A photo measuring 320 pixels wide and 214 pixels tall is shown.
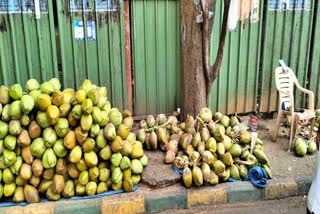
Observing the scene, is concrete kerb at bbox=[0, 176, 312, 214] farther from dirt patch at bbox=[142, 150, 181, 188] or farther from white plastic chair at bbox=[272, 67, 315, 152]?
white plastic chair at bbox=[272, 67, 315, 152]

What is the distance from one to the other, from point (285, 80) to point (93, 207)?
314 centimetres

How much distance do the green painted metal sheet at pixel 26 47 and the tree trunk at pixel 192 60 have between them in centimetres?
166

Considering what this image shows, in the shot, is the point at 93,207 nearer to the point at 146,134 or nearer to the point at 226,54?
the point at 146,134

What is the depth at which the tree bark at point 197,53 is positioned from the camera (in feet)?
13.8

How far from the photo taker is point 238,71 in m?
5.56

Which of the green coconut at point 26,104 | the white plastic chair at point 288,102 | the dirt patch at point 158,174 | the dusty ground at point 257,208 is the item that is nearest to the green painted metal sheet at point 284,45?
the white plastic chair at point 288,102

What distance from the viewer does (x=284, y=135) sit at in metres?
5.33

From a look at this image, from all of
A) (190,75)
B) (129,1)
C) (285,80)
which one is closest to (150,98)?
(190,75)

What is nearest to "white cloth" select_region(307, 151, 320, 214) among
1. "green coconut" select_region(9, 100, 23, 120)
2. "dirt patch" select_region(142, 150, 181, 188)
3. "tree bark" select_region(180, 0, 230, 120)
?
"dirt patch" select_region(142, 150, 181, 188)

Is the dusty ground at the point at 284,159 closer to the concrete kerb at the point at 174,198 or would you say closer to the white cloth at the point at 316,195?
the concrete kerb at the point at 174,198

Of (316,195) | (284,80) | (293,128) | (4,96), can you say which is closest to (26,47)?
(4,96)

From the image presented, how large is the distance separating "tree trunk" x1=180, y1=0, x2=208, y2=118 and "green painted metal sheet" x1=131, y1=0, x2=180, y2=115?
0.70 m

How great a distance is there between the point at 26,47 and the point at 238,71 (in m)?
2.99

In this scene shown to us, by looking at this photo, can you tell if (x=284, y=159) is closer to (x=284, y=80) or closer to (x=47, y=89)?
(x=284, y=80)
